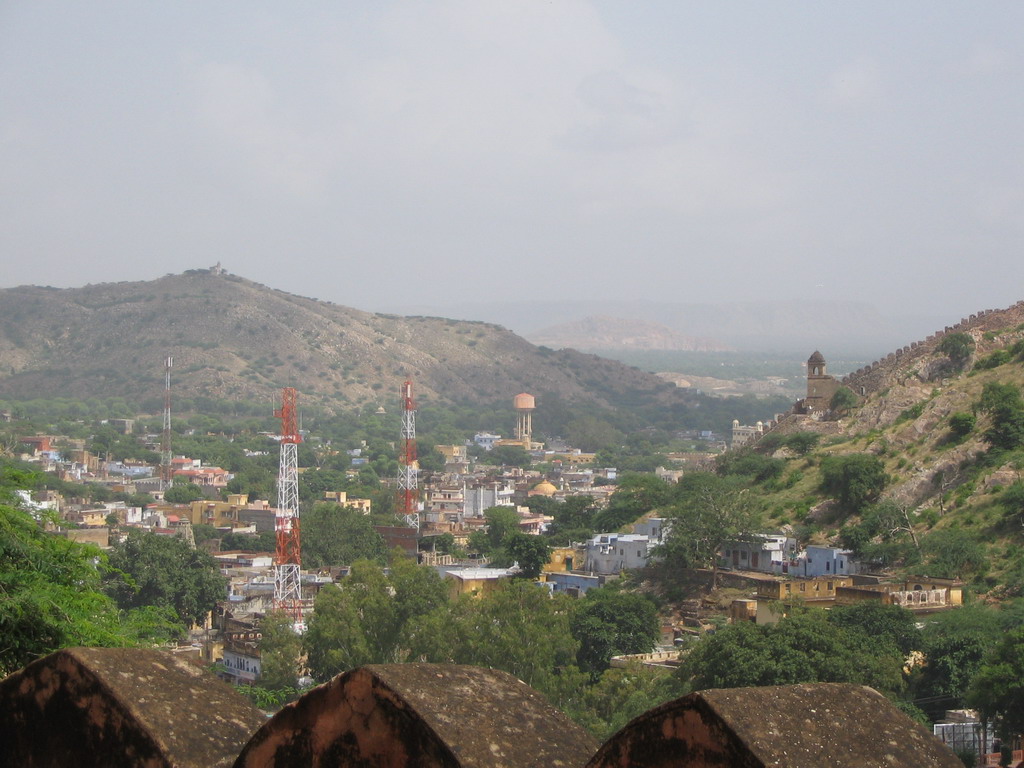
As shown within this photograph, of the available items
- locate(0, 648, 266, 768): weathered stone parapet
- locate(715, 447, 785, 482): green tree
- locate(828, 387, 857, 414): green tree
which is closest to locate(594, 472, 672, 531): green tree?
locate(715, 447, 785, 482): green tree

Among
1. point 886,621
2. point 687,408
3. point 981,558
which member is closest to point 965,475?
point 981,558

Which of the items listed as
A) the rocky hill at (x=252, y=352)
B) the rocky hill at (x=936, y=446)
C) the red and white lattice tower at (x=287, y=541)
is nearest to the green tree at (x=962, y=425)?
the rocky hill at (x=936, y=446)

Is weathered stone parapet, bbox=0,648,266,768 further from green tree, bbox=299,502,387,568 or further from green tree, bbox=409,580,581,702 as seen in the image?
green tree, bbox=299,502,387,568

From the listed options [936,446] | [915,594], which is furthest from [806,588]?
[936,446]

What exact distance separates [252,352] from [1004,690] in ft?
452

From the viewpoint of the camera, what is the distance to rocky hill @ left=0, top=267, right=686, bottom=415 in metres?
148

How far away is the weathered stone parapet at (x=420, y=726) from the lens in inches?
179

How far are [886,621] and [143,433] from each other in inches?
3326

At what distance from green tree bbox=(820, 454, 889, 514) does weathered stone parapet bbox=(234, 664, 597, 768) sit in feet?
105

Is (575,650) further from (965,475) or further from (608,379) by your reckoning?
(608,379)

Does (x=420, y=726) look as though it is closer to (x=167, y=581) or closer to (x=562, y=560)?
(x=167, y=581)

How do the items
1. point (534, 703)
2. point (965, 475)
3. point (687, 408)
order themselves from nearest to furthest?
point (534, 703) < point (965, 475) < point (687, 408)

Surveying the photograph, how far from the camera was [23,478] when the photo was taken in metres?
9.76

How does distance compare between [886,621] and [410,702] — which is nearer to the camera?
[410,702]
